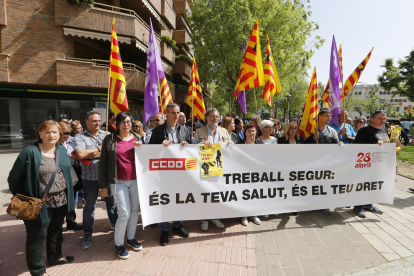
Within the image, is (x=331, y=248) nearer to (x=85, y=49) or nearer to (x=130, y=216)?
(x=130, y=216)

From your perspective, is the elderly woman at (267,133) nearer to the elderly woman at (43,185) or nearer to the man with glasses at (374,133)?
the man with glasses at (374,133)

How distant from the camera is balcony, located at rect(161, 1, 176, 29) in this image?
18683mm

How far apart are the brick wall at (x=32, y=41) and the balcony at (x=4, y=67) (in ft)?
0.48

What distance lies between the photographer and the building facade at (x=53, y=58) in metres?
11.9

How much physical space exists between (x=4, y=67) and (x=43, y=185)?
13110 millimetres

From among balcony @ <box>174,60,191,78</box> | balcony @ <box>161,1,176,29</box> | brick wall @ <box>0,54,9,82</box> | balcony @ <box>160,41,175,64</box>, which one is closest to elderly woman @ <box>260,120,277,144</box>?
brick wall @ <box>0,54,9,82</box>

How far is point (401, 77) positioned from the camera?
26.0 m

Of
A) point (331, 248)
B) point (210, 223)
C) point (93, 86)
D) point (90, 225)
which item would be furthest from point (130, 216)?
point (93, 86)

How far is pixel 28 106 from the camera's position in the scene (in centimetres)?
1358

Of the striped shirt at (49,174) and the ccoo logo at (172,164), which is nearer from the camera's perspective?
the striped shirt at (49,174)

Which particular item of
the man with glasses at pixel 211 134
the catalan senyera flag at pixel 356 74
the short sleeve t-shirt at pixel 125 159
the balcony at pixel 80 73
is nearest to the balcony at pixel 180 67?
the balcony at pixel 80 73

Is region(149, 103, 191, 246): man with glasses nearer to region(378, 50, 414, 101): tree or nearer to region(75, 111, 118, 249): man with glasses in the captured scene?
region(75, 111, 118, 249): man with glasses

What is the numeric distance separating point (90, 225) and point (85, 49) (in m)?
14.3

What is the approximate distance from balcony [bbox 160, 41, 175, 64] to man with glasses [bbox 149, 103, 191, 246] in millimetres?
16097
